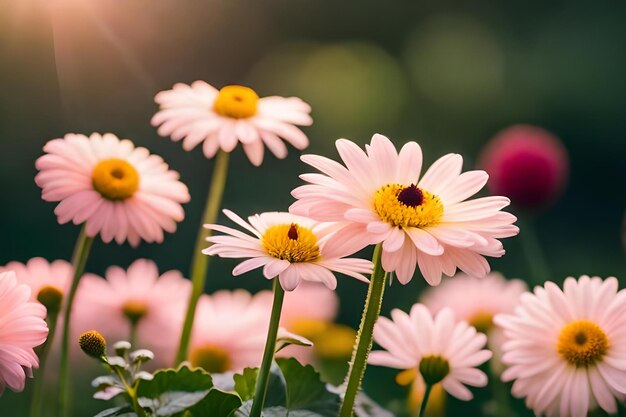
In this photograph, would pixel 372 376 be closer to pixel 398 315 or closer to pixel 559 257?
pixel 398 315

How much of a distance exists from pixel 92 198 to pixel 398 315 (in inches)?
6.3

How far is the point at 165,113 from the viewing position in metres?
0.50

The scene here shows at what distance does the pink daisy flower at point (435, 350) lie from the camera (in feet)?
1.34

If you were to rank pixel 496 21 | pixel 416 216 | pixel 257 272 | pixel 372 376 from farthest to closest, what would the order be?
pixel 496 21
pixel 257 272
pixel 372 376
pixel 416 216

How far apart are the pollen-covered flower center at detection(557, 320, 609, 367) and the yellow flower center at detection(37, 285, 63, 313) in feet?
0.81

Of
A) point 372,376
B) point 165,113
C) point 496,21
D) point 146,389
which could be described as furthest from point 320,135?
point 146,389

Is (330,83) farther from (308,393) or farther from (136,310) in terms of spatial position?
(308,393)

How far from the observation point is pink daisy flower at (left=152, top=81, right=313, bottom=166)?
477mm

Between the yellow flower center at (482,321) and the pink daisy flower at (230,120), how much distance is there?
196 mm

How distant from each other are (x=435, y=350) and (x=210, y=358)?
0.17 m

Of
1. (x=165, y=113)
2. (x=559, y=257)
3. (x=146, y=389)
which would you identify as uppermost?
(x=559, y=257)

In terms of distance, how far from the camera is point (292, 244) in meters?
0.35

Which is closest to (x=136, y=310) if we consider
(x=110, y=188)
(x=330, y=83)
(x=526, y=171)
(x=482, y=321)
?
(x=110, y=188)

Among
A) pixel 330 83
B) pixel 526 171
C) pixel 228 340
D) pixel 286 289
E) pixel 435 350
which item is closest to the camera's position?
pixel 286 289
